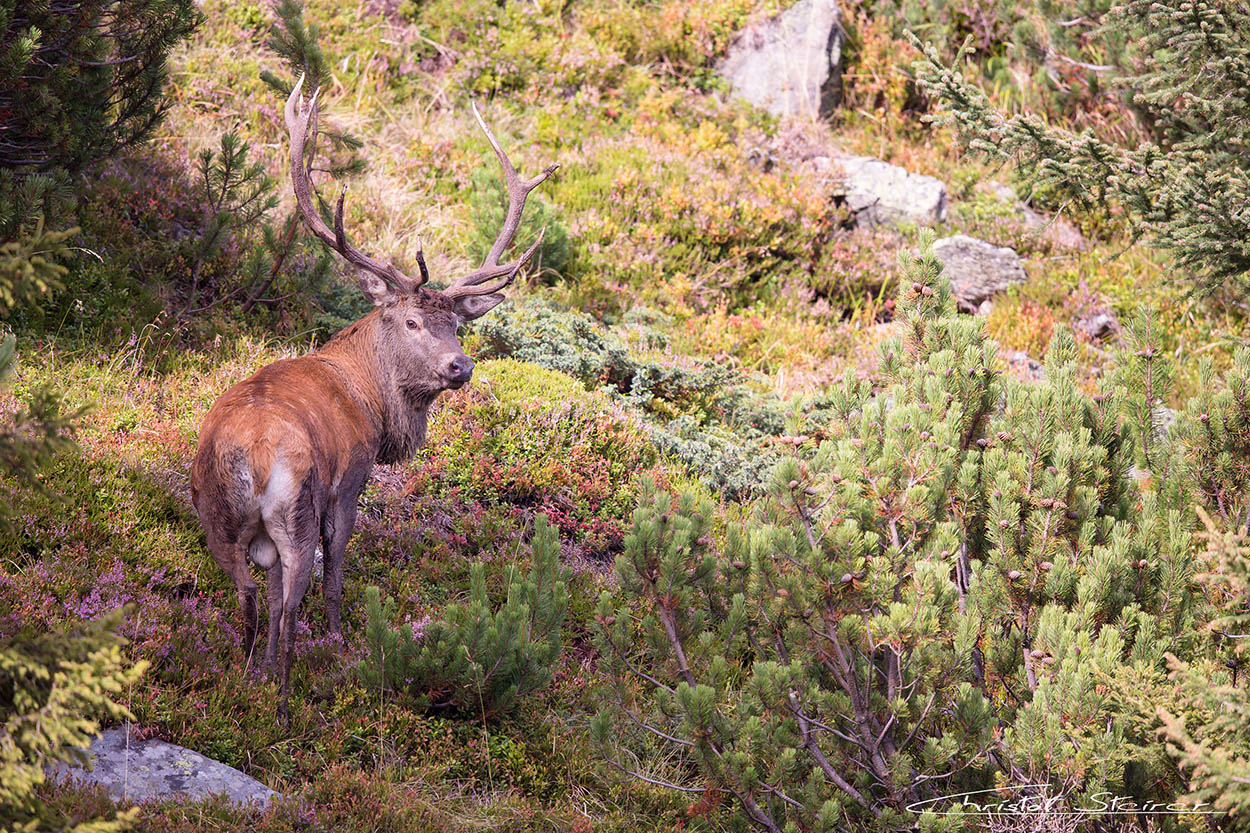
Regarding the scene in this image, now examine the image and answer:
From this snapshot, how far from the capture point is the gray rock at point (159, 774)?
4238 mm

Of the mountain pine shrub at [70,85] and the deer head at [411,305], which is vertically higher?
the mountain pine shrub at [70,85]

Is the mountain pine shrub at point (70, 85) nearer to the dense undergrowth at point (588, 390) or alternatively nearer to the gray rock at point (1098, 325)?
the dense undergrowth at point (588, 390)

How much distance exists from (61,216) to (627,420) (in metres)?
3.85

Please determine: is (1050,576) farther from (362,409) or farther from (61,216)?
(61,216)

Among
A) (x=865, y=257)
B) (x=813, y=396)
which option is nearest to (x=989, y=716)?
(x=813, y=396)

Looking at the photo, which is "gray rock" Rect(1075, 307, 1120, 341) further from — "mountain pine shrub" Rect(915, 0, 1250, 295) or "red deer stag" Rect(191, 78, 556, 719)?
"red deer stag" Rect(191, 78, 556, 719)

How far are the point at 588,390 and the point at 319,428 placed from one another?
12.1 feet

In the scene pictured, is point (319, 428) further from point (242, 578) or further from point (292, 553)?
point (242, 578)

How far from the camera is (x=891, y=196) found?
39.2 feet

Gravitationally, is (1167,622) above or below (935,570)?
below

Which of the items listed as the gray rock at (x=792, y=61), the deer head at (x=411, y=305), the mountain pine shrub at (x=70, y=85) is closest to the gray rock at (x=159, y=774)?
the deer head at (x=411, y=305)

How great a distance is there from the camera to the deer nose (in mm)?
5625

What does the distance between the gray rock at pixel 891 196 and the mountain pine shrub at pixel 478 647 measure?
787 cm

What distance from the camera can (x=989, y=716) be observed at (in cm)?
427
